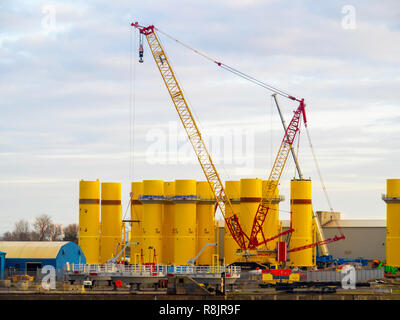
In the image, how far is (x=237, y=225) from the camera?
389ft

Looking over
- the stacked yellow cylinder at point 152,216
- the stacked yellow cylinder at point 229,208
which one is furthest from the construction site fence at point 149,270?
the stacked yellow cylinder at point 229,208

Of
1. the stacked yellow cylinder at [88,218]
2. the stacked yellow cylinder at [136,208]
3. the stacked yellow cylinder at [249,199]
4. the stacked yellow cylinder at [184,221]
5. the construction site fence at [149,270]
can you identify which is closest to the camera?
the construction site fence at [149,270]

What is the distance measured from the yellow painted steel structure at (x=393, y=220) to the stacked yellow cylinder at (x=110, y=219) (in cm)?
4155

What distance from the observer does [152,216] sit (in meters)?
117

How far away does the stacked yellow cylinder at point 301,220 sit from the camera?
118m

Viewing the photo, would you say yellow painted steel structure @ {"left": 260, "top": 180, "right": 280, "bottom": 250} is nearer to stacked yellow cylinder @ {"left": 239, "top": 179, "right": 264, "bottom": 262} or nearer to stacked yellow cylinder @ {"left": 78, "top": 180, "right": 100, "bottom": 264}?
stacked yellow cylinder @ {"left": 239, "top": 179, "right": 264, "bottom": 262}

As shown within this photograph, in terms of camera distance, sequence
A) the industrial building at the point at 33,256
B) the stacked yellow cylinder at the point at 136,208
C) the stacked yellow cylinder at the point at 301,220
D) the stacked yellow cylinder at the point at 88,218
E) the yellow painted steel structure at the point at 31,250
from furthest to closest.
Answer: the stacked yellow cylinder at the point at 136,208 < the stacked yellow cylinder at the point at 88,218 < the stacked yellow cylinder at the point at 301,220 < the yellow painted steel structure at the point at 31,250 < the industrial building at the point at 33,256

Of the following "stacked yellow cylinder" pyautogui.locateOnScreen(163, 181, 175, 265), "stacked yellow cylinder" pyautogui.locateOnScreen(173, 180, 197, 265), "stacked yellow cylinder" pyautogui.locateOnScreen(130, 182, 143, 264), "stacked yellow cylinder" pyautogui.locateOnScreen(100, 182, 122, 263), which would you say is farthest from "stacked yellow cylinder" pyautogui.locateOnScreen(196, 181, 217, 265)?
"stacked yellow cylinder" pyautogui.locateOnScreen(100, 182, 122, 263)

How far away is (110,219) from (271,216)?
2599 cm

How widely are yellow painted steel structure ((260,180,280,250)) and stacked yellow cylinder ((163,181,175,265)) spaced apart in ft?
49.8

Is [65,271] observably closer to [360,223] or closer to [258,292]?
[258,292]

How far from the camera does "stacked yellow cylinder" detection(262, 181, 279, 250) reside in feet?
402

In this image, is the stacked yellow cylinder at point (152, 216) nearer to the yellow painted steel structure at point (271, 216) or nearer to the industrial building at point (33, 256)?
the yellow painted steel structure at point (271, 216)
